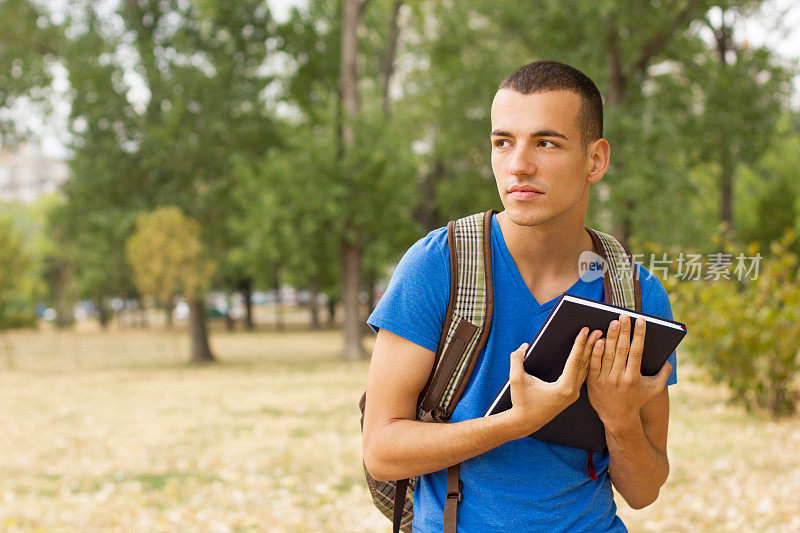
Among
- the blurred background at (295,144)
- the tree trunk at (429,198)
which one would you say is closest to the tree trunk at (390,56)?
the blurred background at (295,144)

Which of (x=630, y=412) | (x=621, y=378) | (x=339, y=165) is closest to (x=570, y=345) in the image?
(x=621, y=378)

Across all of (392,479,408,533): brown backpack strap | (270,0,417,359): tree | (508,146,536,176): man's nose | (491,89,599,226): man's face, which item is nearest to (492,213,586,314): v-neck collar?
(491,89,599,226): man's face

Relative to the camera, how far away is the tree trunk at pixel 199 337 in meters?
25.0

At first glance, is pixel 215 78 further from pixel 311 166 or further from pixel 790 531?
pixel 790 531

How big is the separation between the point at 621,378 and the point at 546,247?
1.43 ft

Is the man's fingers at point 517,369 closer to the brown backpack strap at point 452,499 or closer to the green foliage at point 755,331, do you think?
→ the brown backpack strap at point 452,499

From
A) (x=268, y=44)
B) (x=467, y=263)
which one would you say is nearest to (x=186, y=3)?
(x=268, y=44)

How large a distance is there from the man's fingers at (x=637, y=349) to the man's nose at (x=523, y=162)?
45 centimetres

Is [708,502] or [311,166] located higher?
[311,166]

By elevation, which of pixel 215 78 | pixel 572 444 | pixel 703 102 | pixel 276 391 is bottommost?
pixel 276 391

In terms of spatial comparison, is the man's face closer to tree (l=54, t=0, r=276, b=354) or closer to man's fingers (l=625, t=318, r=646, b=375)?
man's fingers (l=625, t=318, r=646, b=375)

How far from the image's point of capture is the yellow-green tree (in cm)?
2139

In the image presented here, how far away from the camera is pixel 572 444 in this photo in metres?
2.00

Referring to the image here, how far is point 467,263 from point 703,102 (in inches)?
809
